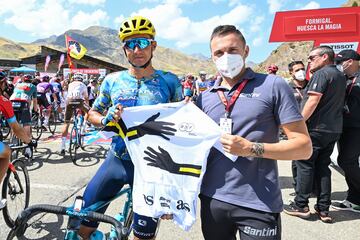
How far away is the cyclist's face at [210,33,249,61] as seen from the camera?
74.4 inches

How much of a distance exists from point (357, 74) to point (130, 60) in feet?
11.4

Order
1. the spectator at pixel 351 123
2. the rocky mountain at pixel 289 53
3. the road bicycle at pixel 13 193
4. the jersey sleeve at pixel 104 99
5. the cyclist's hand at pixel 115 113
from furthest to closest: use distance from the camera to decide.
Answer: the rocky mountain at pixel 289 53
the spectator at pixel 351 123
the road bicycle at pixel 13 193
the jersey sleeve at pixel 104 99
the cyclist's hand at pixel 115 113

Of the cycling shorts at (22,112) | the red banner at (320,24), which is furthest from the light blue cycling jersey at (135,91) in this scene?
the red banner at (320,24)

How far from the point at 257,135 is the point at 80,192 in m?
4.18

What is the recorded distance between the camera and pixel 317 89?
3797 millimetres

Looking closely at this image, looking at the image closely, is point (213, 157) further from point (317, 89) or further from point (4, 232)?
point (4, 232)

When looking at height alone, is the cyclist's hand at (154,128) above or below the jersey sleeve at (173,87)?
below

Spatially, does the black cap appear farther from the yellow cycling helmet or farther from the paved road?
the yellow cycling helmet

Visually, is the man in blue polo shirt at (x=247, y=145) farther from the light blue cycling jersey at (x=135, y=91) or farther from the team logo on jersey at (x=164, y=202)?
the light blue cycling jersey at (x=135, y=91)

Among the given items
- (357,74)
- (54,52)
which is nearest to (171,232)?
(357,74)

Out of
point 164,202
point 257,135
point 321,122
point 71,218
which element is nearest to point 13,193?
point 71,218

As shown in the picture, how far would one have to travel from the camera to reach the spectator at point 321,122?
3812 millimetres

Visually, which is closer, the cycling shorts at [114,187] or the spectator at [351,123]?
the cycling shorts at [114,187]

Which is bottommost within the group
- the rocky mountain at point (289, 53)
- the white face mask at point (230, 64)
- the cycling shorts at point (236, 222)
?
the cycling shorts at point (236, 222)
